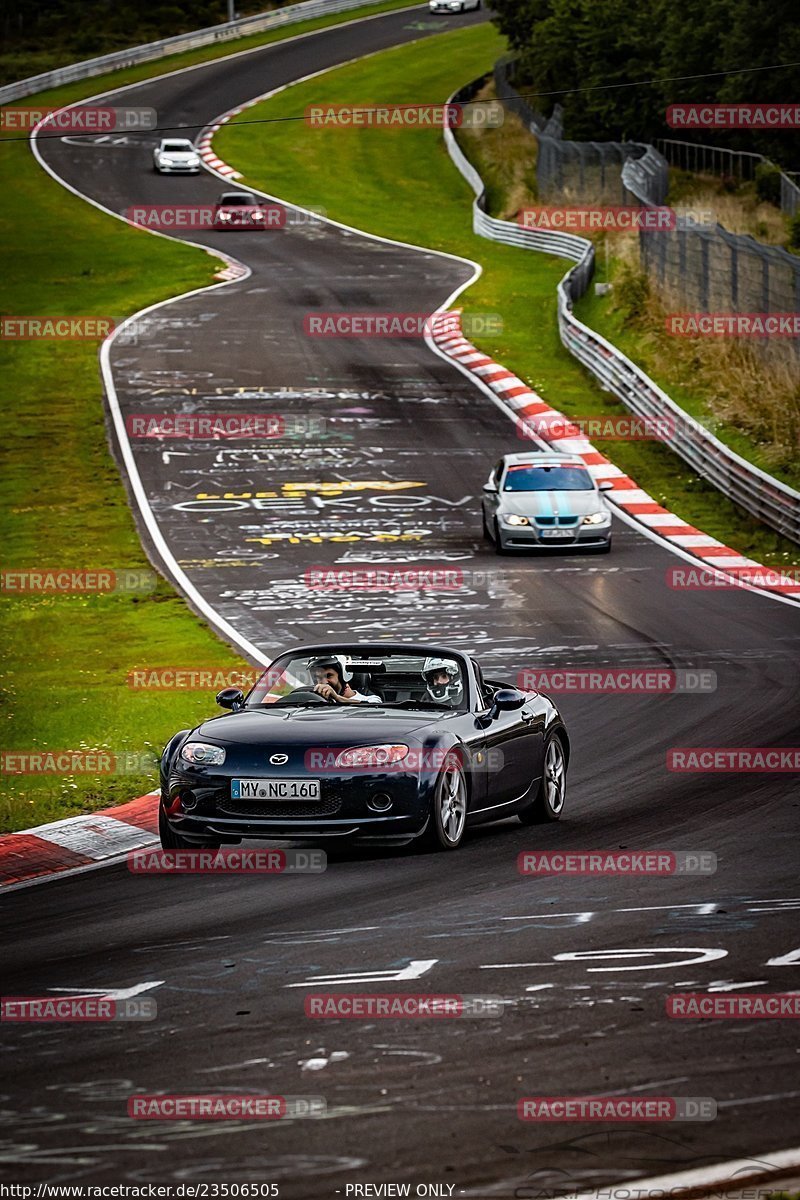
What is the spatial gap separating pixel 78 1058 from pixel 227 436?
100 ft

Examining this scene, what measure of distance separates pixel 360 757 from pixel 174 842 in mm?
1308

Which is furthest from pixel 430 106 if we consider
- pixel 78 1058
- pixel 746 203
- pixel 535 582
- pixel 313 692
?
pixel 78 1058

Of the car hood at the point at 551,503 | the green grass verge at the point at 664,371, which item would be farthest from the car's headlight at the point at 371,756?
the green grass verge at the point at 664,371

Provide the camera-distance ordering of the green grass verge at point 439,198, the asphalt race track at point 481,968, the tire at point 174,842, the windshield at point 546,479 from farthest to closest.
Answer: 1. the green grass verge at point 439,198
2. the windshield at point 546,479
3. the tire at point 174,842
4. the asphalt race track at point 481,968

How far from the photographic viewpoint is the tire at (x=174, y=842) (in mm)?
11625

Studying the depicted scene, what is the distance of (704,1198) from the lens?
227 inches

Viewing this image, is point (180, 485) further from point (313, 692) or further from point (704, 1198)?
point (704, 1198)

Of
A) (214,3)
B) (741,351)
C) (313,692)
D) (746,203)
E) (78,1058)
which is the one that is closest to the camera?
(78,1058)

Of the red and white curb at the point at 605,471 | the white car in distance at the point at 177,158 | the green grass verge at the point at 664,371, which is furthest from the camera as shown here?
the white car in distance at the point at 177,158

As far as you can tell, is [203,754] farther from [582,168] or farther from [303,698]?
[582,168]

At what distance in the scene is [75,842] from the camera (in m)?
12.4

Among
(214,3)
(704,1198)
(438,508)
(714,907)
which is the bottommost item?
(438,508)

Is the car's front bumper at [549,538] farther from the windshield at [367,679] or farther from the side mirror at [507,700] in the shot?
the side mirror at [507,700]

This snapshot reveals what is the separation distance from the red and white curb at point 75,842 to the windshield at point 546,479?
52.9 feet
